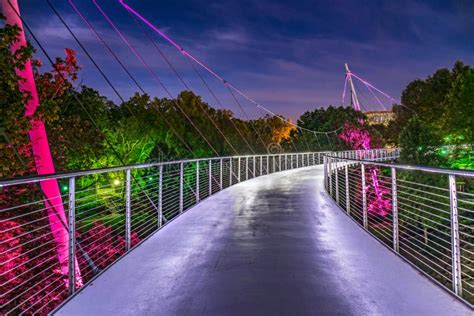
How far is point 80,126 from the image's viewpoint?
1512 centimetres

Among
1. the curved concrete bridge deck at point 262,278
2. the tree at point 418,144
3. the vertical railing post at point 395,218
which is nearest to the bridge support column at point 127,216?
the curved concrete bridge deck at point 262,278

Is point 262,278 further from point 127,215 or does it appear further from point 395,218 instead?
point 127,215

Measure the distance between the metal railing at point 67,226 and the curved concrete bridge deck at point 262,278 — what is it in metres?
0.38

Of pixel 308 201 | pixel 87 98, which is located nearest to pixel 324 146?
pixel 87 98

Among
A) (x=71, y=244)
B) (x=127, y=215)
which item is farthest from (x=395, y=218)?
(x=71, y=244)

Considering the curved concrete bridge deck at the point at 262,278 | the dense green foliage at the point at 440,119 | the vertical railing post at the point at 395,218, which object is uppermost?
the dense green foliage at the point at 440,119

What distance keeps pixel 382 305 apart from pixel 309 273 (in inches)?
30.5

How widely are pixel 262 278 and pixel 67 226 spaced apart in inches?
74.5

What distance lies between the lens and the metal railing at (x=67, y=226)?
3213 millimetres

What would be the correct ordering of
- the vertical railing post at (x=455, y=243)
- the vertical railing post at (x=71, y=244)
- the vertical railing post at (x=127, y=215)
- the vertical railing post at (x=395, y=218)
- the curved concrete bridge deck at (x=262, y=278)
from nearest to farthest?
the curved concrete bridge deck at (x=262, y=278)
the vertical railing post at (x=455, y=243)
the vertical railing post at (x=71, y=244)
the vertical railing post at (x=395, y=218)
the vertical railing post at (x=127, y=215)

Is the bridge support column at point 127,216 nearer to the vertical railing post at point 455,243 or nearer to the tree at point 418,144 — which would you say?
the vertical railing post at point 455,243

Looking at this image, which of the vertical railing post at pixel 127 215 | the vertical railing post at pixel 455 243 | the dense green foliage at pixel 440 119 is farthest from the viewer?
the dense green foliage at pixel 440 119

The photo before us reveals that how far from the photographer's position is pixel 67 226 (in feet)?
12.9

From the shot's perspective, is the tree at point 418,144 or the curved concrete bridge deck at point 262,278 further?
the tree at point 418,144
